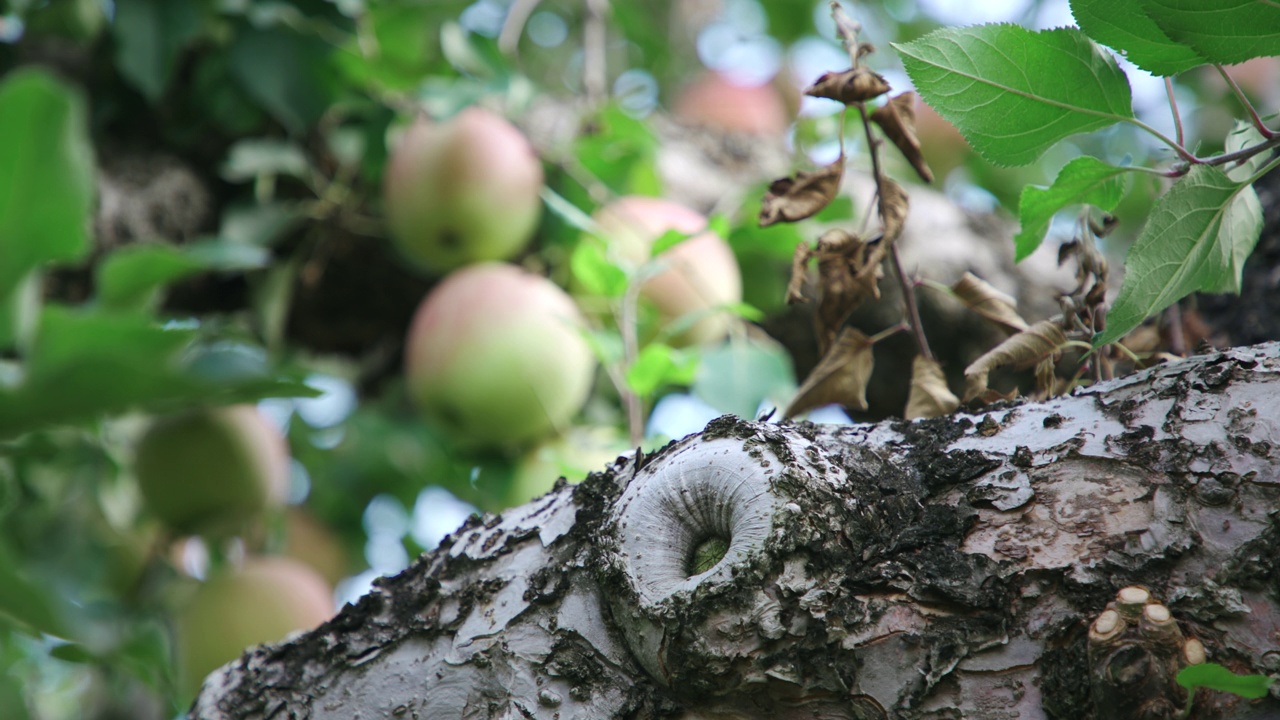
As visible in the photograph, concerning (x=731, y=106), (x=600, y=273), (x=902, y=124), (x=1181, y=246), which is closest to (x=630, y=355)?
(x=600, y=273)

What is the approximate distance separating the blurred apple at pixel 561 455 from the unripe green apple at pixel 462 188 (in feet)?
0.66

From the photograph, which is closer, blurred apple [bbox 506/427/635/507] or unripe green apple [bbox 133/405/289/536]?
blurred apple [bbox 506/427/635/507]

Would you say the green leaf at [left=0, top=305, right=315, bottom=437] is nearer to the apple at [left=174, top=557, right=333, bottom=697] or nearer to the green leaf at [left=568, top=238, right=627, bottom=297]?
the green leaf at [left=568, top=238, right=627, bottom=297]

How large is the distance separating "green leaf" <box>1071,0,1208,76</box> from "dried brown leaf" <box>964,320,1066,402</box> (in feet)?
0.36

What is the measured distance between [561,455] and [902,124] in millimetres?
470

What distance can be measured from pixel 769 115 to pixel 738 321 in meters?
0.77

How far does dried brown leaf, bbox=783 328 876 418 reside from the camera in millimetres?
497

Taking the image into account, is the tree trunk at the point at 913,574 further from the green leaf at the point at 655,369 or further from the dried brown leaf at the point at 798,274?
the green leaf at the point at 655,369

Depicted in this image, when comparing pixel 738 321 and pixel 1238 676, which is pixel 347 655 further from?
pixel 738 321

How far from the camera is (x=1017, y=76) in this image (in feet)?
1.29

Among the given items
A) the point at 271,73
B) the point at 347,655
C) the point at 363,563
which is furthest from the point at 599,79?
the point at 347,655

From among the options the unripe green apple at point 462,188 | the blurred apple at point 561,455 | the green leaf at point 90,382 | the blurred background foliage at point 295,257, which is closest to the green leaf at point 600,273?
the blurred background foliage at point 295,257

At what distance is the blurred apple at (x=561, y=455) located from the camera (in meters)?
0.88

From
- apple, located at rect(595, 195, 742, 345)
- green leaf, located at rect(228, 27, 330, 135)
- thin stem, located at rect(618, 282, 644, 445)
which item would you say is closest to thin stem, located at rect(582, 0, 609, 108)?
apple, located at rect(595, 195, 742, 345)
